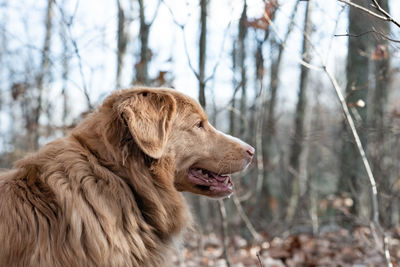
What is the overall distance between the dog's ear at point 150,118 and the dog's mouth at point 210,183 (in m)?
0.60

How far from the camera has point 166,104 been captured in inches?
128

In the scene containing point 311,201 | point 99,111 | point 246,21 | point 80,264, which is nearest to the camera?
point 80,264

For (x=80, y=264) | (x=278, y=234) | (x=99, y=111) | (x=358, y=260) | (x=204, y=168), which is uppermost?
(x=99, y=111)

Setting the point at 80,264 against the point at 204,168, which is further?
the point at 204,168

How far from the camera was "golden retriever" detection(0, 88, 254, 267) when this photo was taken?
9.16 feet

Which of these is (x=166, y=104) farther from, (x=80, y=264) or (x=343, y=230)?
(x=343, y=230)

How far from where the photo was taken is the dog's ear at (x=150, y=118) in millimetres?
2951

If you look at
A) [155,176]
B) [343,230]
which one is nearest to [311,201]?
[343,230]

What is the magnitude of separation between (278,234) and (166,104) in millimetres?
5689

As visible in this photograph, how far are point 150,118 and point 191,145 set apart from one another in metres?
0.59

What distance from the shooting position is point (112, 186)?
3.02 m

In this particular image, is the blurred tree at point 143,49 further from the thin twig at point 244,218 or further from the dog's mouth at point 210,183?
the dog's mouth at point 210,183

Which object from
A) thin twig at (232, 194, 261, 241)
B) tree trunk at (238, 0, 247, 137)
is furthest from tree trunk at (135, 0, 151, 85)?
thin twig at (232, 194, 261, 241)

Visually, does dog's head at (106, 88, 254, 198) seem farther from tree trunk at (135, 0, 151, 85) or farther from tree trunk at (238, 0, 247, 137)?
tree trunk at (135, 0, 151, 85)
